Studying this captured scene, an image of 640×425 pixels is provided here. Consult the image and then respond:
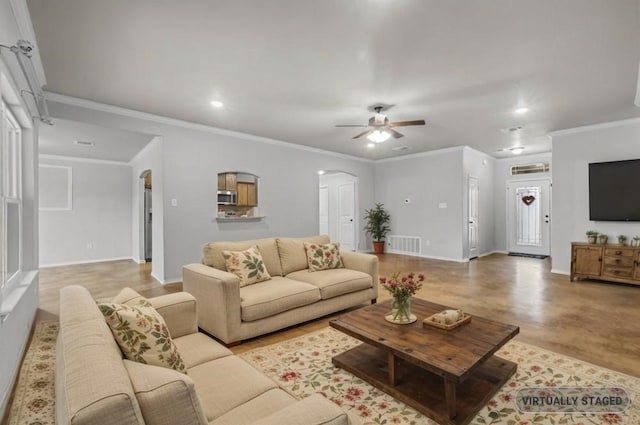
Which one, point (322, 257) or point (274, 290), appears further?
point (322, 257)

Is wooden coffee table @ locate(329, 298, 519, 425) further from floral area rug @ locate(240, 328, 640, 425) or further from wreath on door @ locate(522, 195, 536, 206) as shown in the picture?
wreath on door @ locate(522, 195, 536, 206)

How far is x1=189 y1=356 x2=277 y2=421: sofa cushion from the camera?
128cm

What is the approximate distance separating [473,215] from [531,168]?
6.63 feet

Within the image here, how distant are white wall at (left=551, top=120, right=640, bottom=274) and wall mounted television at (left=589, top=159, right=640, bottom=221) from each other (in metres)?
0.13

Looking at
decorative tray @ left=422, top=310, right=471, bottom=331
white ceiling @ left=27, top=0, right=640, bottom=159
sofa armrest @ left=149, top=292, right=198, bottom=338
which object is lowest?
decorative tray @ left=422, top=310, right=471, bottom=331

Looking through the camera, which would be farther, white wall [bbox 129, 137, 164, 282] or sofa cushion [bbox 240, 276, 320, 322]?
white wall [bbox 129, 137, 164, 282]

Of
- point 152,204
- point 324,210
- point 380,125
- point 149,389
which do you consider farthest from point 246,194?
point 149,389

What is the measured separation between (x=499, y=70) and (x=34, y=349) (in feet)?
16.6

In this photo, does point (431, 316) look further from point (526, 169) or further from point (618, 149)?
point (526, 169)

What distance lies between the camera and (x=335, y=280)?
3.43m

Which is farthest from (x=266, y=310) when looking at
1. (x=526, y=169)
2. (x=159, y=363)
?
(x=526, y=169)

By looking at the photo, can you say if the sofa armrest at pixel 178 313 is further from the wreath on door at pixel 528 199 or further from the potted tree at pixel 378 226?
the wreath on door at pixel 528 199

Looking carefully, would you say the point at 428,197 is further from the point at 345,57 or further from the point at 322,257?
the point at 345,57

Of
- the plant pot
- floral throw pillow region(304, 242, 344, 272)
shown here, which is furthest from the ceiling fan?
the plant pot
